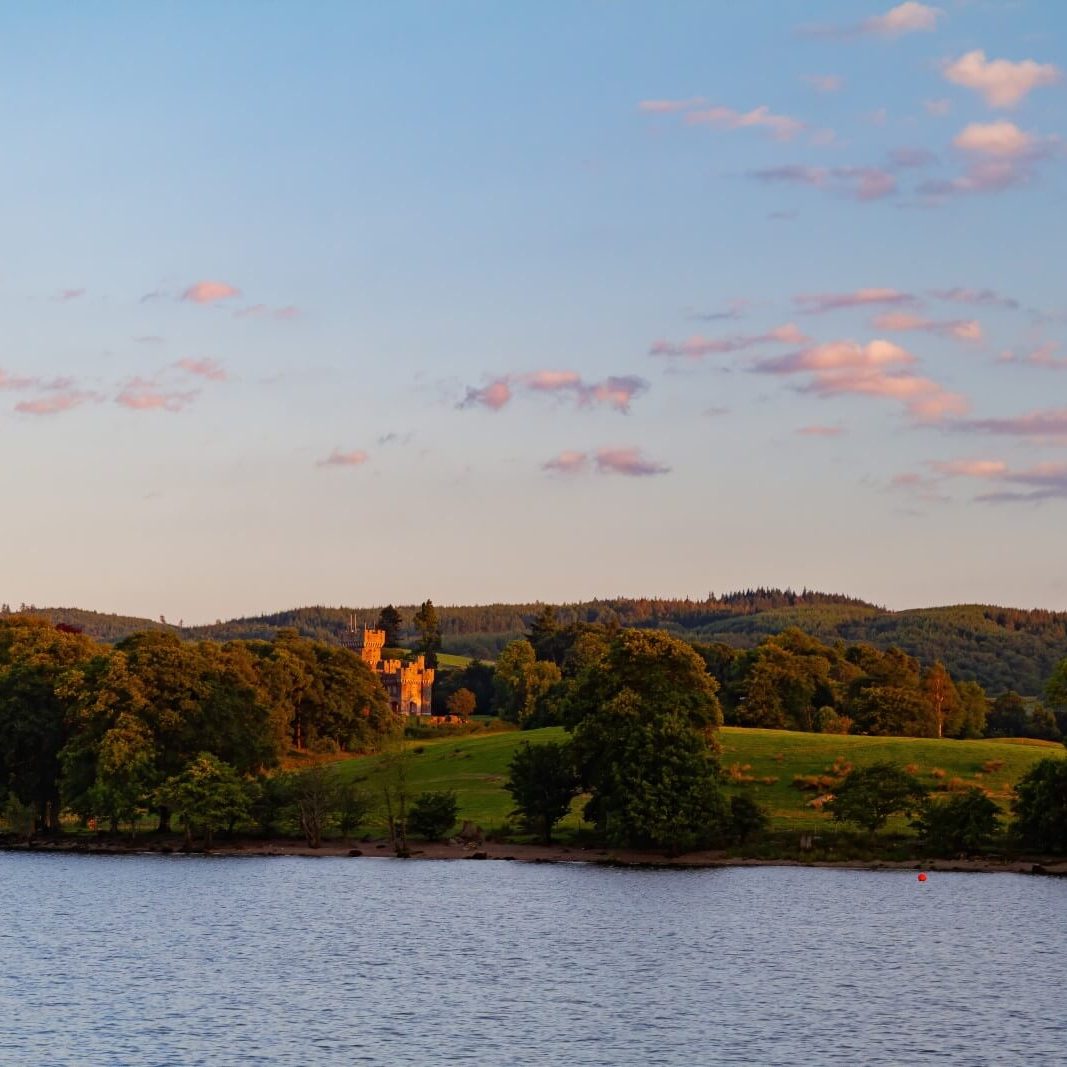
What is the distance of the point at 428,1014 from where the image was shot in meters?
62.9

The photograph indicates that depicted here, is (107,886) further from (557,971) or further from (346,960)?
(557,971)

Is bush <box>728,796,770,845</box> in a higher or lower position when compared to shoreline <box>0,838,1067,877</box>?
higher

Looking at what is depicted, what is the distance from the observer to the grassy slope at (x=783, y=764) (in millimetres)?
138875

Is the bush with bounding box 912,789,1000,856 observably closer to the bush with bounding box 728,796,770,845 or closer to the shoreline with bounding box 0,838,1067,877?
the shoreline with bounding box 0,838,1067,877

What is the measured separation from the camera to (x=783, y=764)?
14888cm

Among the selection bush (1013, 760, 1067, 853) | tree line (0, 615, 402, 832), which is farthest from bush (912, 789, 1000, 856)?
tree line (0, 615, 402, 832)

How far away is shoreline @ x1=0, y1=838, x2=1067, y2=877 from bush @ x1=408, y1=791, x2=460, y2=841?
1070 mm

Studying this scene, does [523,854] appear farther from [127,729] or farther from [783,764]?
[127,729]

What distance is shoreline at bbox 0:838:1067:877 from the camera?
11412 centimetres

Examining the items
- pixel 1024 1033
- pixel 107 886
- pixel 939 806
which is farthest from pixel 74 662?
pixel 1024 1033

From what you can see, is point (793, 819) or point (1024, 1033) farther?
point (793, 819)

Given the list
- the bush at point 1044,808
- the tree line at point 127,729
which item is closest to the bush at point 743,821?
the bush at point 1044,808

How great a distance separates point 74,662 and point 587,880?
64.7 meters

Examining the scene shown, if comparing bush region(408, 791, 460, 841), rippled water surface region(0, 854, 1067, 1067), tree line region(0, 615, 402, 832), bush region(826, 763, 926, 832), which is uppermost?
tree line region(0, 615, 402, 832)
